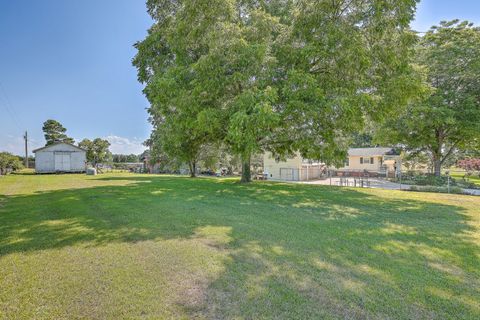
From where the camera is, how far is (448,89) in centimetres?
2014

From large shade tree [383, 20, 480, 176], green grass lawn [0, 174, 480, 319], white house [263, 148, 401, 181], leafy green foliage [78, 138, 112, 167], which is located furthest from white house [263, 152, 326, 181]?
leafy green foliage [78, 138, 112, 167]

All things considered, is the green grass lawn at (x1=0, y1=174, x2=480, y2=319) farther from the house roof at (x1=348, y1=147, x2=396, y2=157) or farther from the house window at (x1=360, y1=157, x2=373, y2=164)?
the house window at (x1=360, y1=157, x2=373, y2=164)

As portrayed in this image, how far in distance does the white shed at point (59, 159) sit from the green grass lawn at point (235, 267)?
28.5 metres

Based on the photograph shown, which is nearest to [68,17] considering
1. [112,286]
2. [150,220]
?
[150,220]

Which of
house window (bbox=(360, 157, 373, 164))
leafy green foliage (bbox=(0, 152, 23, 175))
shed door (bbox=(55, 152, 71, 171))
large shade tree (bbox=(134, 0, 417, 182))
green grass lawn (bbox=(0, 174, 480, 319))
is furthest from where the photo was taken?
house window (bbox=(360, 157, 373, 164))

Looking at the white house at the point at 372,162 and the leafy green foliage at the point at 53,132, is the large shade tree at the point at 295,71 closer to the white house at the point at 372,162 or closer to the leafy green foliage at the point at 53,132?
the white house at the point at 372,162

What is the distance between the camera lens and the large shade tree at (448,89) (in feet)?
59.3

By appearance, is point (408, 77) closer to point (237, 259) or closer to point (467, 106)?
point (237, 259)

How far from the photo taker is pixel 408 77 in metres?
10.5

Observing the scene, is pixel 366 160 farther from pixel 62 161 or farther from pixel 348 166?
pixel 62 161

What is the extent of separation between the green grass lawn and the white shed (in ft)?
93.4

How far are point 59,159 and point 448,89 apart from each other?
3996 centimetres

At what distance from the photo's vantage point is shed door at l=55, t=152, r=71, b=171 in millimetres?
30567

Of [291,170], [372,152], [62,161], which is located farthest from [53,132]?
[372,152]
